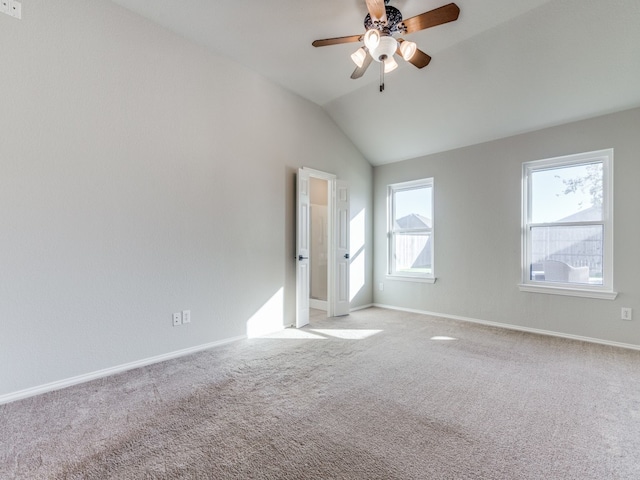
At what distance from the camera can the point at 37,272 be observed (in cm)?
232

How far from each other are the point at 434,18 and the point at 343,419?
2788mm

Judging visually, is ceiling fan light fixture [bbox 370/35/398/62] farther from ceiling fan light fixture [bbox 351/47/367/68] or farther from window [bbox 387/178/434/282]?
window [bbox 387/178/434/282]

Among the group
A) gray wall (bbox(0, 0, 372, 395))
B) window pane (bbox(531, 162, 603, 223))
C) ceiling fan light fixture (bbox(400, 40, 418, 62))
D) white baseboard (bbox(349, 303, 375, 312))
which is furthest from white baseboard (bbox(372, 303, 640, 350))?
ceiling fan light fixture (bbox(400, 40, 418, 62))

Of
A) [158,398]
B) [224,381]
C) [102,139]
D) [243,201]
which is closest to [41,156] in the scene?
[102,139]

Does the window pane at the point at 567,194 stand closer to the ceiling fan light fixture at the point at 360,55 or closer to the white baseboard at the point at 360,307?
the white baseboard at the point at 360,307

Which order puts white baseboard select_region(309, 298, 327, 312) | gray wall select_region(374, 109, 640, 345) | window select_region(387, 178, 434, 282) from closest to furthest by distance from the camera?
1. gray wall select_region(374, 109, 640, 345)
2. window select_region(387, 178, 434, 282)
3. white baseboard select_region(309, 298, 327, 312)

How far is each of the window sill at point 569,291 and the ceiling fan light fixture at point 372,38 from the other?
342 centimetres

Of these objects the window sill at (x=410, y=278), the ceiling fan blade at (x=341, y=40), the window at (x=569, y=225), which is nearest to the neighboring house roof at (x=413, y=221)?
the window sill at (x=410, y=278)

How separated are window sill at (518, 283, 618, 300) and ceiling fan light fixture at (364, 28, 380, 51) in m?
3.42

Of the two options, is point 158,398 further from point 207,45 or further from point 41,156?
point 207,45

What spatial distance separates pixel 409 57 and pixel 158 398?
3.24 m

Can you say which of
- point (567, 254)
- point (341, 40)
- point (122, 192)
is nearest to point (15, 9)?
point (122, 192)

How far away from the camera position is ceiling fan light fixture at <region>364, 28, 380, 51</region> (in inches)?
85.7

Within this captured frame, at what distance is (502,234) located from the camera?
4094 millimetres
